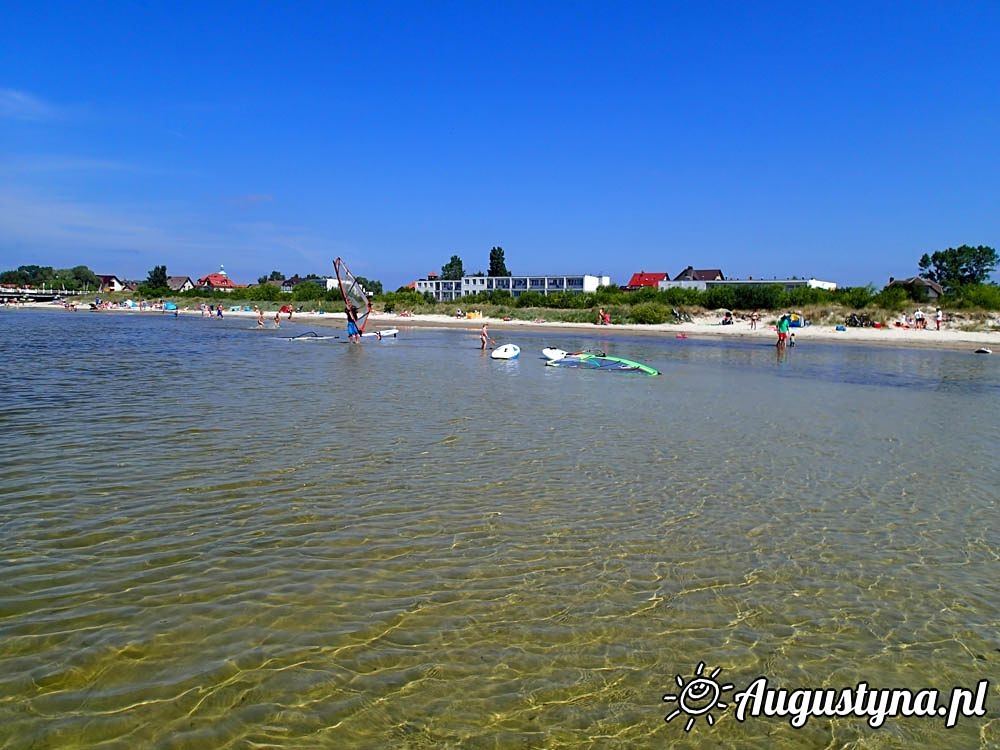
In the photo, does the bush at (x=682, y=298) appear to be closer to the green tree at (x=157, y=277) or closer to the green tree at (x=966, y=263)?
the green tree at (x=966, y=263)

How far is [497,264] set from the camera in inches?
5502

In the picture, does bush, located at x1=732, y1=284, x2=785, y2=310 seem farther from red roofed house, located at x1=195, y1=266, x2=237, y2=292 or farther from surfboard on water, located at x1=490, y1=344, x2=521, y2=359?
red roofed house, located at x1=195, y1=266, x2=237, y2=292

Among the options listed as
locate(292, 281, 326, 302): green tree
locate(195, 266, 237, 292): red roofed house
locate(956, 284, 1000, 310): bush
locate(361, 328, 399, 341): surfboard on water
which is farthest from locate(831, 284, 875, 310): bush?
locate(195, 266, 237, 292): red roofed house

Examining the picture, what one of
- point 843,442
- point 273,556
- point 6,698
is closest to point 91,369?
point 273,556

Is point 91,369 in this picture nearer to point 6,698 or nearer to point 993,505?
point 6,698

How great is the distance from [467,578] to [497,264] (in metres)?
137

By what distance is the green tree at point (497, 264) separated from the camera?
139m

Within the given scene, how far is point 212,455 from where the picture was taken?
9297 mm

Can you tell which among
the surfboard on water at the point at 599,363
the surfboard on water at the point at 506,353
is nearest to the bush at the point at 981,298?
the surfboard on water at the point at 599,363

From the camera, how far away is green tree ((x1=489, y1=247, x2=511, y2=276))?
13912cm

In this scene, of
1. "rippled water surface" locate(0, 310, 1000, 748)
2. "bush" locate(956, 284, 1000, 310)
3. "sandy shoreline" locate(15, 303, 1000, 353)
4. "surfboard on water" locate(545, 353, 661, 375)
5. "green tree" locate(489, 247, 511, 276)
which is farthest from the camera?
"green tree" locate(489, 247, 511, 276)

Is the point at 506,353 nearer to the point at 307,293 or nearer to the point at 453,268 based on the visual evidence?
the point at 307,293

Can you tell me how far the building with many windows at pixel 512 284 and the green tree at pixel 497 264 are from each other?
6115 mm

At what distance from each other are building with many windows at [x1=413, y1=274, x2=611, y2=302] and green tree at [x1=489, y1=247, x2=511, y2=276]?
20.1 ft
